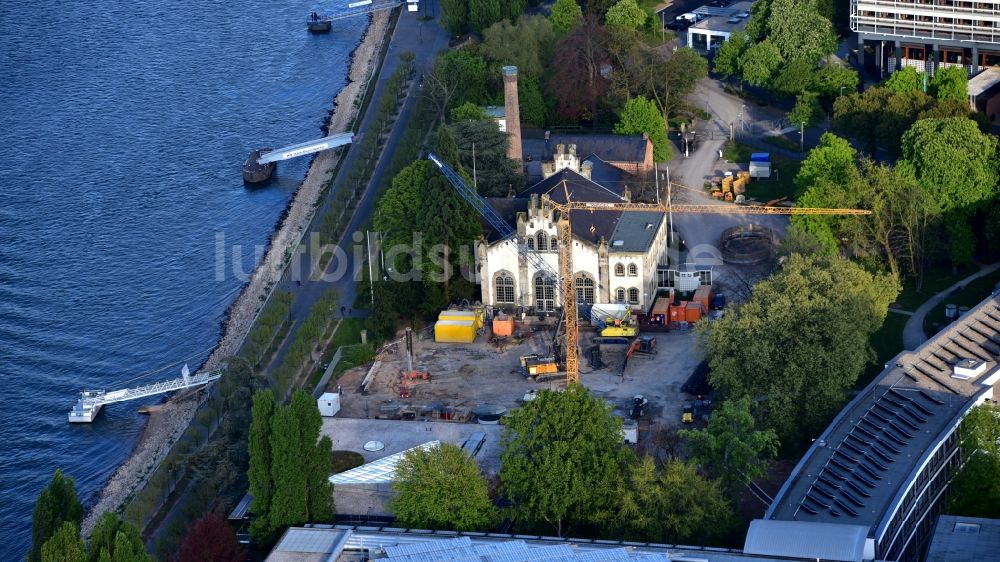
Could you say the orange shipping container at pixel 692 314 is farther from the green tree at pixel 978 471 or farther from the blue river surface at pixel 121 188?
the blue river surface at pixel 121 188

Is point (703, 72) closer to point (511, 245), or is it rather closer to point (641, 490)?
point (511, 245)

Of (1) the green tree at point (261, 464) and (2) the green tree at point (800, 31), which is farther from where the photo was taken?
(2) the green tree at point (800, 31)

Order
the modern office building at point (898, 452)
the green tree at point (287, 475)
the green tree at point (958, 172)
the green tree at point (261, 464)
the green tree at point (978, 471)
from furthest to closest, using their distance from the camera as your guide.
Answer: the green tree at point (958, 172), the green tree at point (261, 464), the green tree at point (287, 475), the green tree at point (978, 471), the modern office building at point (898, 452)

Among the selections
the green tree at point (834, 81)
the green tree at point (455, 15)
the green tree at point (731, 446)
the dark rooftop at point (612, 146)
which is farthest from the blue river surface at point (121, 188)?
the green tree at point (834, 81)

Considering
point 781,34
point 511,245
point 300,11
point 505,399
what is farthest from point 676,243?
point 300,11

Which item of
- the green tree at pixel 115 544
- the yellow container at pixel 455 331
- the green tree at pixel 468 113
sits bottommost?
the green tree at pixel 115 544
